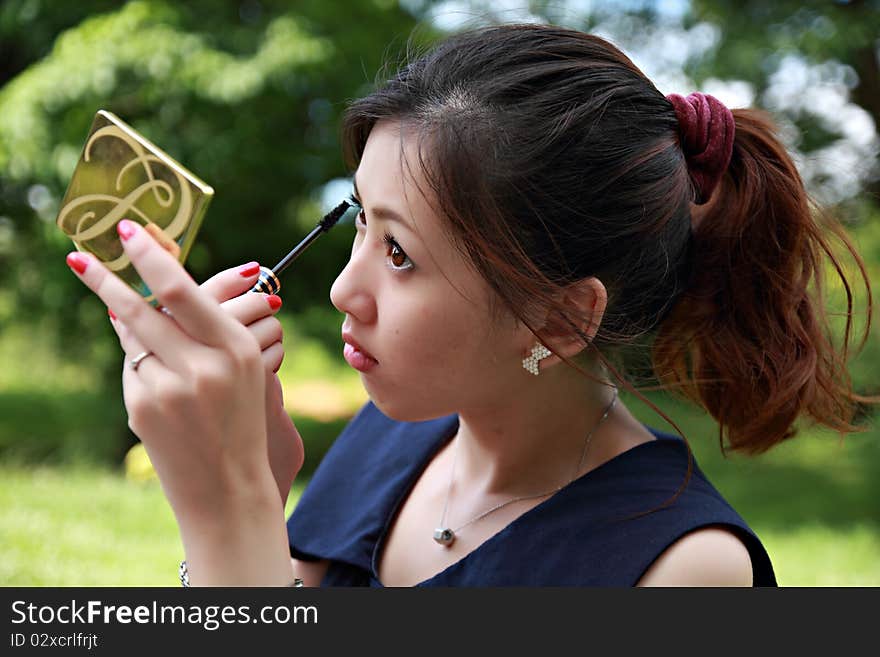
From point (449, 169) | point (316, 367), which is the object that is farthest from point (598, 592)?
point (316, 367)

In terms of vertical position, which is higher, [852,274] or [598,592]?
[852,274]

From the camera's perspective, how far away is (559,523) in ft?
4.62

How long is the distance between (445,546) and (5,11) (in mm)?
5908

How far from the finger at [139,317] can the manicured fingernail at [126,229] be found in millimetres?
45

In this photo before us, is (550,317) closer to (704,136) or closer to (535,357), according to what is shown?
(535,357)

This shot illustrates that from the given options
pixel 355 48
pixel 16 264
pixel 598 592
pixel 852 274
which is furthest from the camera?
pixel 16 264

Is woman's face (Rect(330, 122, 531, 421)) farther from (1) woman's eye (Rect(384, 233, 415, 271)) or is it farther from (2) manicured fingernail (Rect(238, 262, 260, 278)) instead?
(2) manicured fingernail (Rect(238, 262, 260, 278))

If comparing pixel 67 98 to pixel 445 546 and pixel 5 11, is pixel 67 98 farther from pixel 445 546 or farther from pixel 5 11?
pixel 445 546

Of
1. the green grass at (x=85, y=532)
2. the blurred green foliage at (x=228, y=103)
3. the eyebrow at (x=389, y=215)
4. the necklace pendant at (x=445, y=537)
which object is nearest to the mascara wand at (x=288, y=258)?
the eyebrow at (x=389, y=215)

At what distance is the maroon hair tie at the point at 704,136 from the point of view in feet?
4.67

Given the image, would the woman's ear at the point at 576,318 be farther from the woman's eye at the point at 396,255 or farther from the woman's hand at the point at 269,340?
the woman's hand at the point at 269,340

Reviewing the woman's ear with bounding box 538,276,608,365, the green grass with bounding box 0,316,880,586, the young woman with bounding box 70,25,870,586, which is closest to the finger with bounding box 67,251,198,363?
the young woman with bounding box 70,25,870,586

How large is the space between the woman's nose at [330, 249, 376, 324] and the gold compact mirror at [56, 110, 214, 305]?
0.96 feet

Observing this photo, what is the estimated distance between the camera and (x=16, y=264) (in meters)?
6.70
